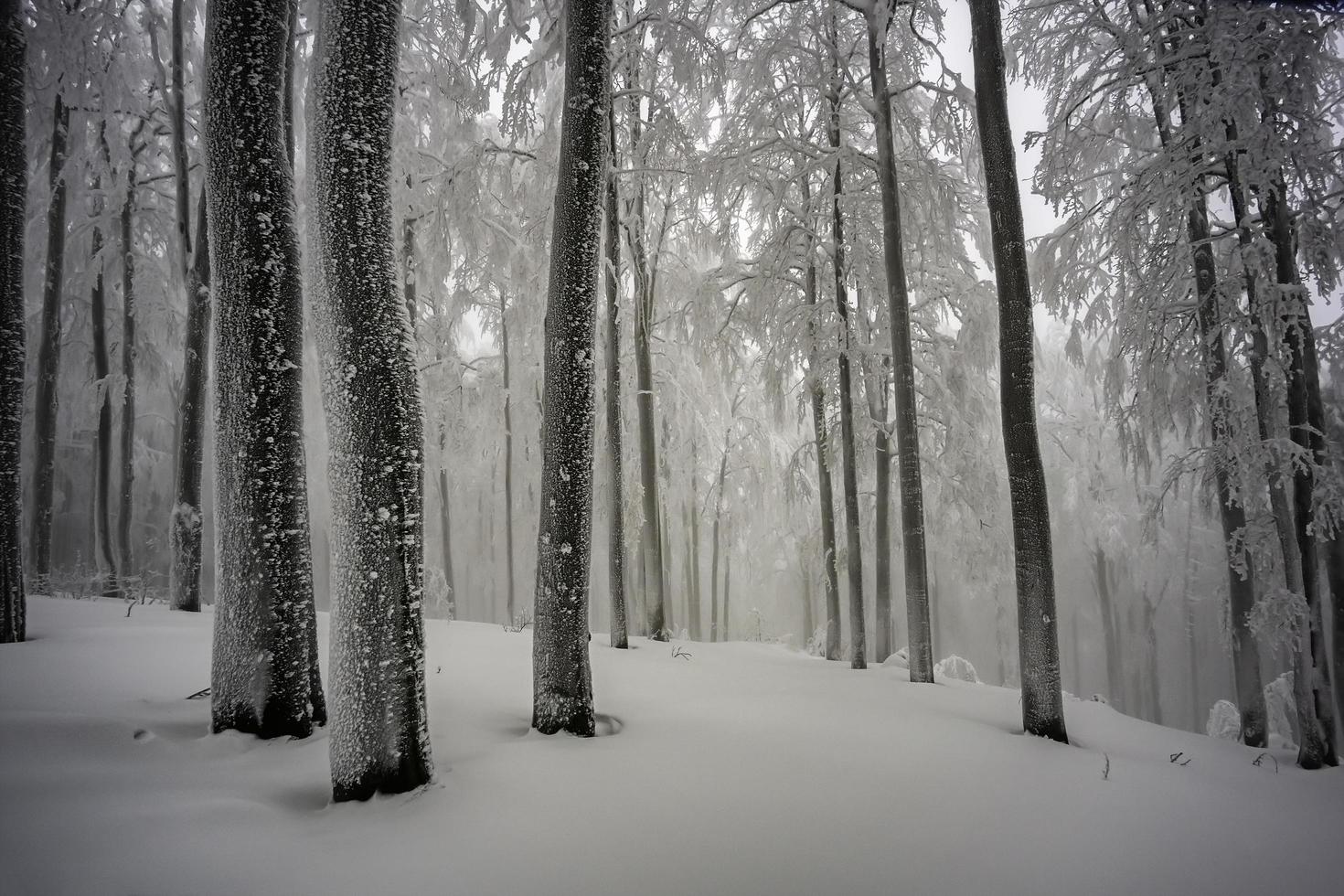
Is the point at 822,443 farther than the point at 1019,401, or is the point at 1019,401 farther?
the point at 822,443

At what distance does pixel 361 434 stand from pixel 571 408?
139 cm

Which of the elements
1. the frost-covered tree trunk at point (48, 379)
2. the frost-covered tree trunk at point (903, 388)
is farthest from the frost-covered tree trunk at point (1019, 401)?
the frost-covered tree trunk at point (48, 379)

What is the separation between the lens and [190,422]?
25.7 ft

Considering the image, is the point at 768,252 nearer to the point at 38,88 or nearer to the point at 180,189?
the point at 180,189

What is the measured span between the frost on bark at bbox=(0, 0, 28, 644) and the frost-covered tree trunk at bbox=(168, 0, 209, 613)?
7.51 feet

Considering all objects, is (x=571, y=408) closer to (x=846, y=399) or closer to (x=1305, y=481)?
(x=846, y=399)

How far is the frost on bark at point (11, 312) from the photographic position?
505cm

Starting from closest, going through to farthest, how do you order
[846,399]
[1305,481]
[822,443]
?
[1305,481]
[846,399]
[822,443]

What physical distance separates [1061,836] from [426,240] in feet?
30.3

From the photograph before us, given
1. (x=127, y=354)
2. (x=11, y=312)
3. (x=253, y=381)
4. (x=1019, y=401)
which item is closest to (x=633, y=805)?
(x=253, y=381)

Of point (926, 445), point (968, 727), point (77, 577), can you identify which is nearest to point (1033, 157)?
point (926, 445)

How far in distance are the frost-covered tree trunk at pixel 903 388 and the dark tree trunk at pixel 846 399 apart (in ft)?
2.57

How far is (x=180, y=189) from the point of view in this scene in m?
8.27

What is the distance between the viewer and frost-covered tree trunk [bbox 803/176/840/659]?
8266 mm
